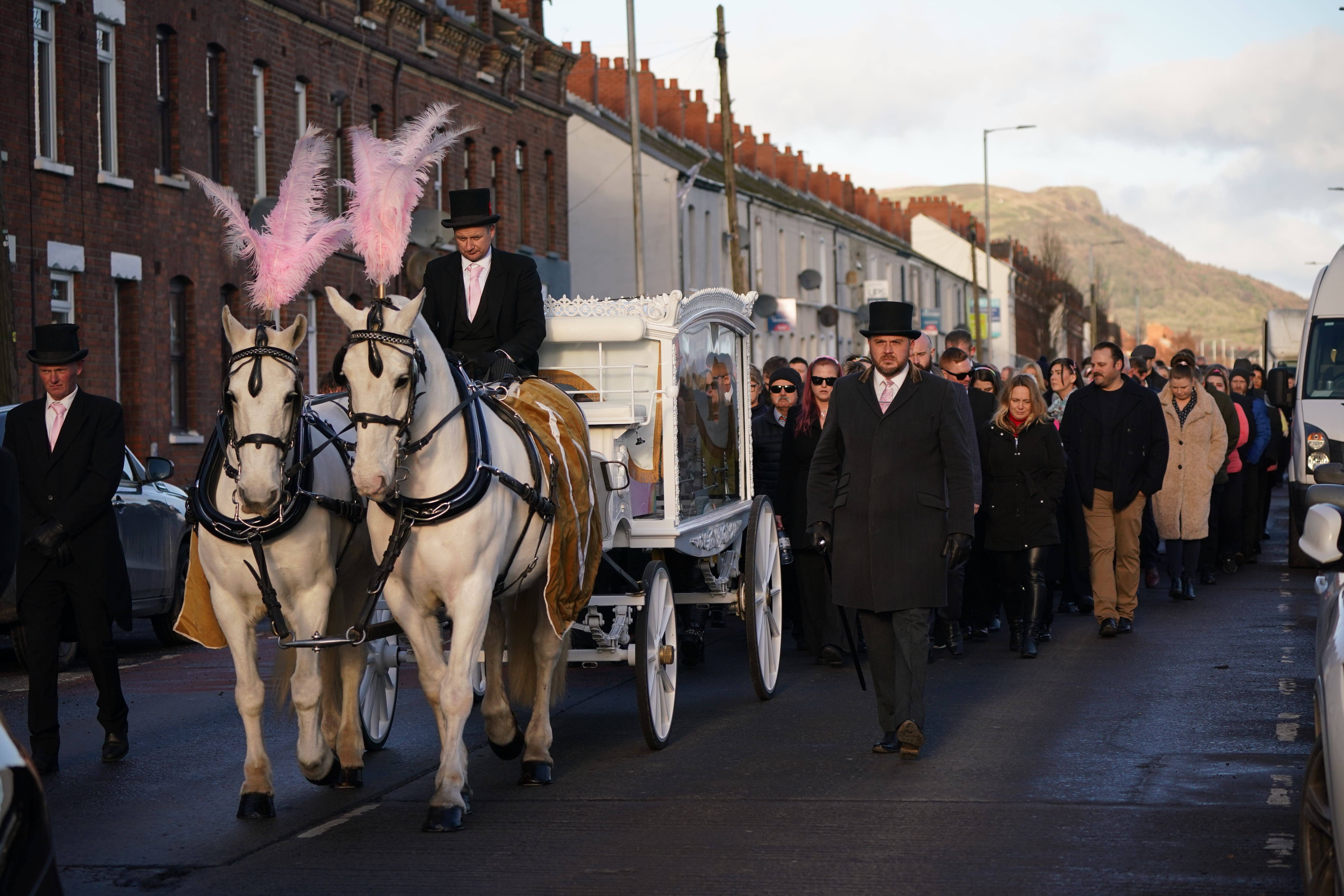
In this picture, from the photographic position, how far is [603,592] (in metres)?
9.99

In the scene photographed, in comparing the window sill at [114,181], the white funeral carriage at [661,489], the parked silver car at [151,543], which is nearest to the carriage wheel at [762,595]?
the white funeral carriage at [661,489]

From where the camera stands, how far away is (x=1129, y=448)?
1423 centimetres

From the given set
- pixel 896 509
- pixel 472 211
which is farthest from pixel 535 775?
pixel 472 211

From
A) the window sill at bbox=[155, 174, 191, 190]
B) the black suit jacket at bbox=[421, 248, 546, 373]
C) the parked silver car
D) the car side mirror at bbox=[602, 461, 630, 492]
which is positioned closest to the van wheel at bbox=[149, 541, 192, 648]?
the parked silver car

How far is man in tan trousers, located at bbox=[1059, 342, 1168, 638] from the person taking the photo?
14227mm

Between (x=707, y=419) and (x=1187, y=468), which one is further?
(x=1187, y=468)

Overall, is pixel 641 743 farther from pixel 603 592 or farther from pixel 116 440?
pixel 116 440

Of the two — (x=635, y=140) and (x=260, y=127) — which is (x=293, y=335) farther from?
(x=635, y=140)

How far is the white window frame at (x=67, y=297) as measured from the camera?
23.2 m

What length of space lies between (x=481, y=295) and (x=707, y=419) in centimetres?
247

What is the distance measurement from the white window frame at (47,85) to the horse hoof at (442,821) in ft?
58.1

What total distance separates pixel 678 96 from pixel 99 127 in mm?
42470

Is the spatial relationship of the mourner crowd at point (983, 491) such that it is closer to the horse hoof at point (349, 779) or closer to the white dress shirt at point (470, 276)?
the white dress shirt at point (470, 276)

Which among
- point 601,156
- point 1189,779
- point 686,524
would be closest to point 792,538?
point 686,524
